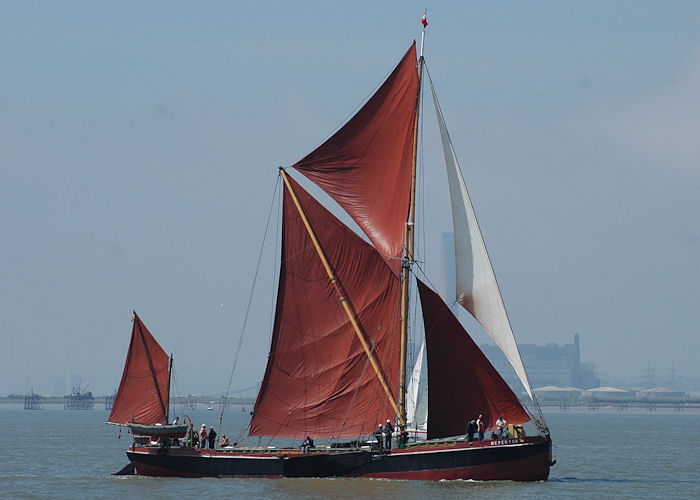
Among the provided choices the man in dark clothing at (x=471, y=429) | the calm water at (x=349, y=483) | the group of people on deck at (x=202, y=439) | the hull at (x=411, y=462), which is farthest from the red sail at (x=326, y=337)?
the man in dark clothing at (x=471, y=429)

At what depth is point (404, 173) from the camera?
2322 inches

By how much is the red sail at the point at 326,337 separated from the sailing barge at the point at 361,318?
48 millimetres

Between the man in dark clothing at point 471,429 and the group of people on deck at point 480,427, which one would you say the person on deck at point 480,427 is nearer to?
the group of people on deck at point 480,427

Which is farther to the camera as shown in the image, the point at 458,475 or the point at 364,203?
the point at 364,203

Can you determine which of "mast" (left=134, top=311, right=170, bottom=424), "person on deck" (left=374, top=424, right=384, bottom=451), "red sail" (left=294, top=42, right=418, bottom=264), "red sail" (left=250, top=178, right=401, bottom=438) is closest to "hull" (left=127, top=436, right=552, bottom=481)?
"person on deck" (left=374, top=424, right=384, bottom=451)

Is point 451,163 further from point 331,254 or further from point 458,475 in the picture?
point 458,475

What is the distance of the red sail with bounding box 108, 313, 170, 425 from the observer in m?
63.7

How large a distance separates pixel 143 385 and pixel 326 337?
11.5 metres

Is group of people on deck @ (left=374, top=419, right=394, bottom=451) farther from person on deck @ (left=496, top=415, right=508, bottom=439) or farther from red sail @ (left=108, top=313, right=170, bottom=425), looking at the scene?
red sail @ (left=108, top=313, right=170, bottom=425)

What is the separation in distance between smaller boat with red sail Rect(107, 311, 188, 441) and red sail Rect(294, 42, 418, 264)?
13.4m

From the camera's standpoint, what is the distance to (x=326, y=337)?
5869 cm

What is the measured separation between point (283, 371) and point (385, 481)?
8065 mm

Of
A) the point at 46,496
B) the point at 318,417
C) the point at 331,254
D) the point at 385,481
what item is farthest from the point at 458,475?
the point at 46,496

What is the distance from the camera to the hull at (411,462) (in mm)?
53969
